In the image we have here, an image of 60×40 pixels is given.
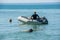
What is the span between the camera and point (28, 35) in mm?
12703

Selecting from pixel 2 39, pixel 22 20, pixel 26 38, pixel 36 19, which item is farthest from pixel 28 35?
pixel 22 20

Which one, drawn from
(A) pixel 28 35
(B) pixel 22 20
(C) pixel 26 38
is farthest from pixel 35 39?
(B) pixel 22 20

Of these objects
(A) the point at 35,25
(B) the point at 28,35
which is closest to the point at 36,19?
(A) the point at 35,25

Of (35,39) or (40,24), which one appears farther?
(40,24)

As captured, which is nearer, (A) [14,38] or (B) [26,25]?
(A) [14,38]

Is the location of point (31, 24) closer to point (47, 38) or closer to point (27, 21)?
point (27, 21)

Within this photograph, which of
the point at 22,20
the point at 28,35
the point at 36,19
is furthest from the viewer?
the point at 22,20

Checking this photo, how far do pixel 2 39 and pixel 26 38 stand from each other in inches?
42.8

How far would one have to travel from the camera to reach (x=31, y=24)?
56.7 ft

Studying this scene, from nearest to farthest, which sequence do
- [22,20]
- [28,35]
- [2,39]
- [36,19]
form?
1. [2,39]
2. [28,35]
3. [36,19]
4. [22,20]

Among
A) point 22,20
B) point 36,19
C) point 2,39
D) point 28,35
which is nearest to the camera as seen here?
point 2,39

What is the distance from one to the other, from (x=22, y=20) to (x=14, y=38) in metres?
6.19

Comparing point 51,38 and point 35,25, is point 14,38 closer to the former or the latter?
point 51,38

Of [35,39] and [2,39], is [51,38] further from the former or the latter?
[2,39]
